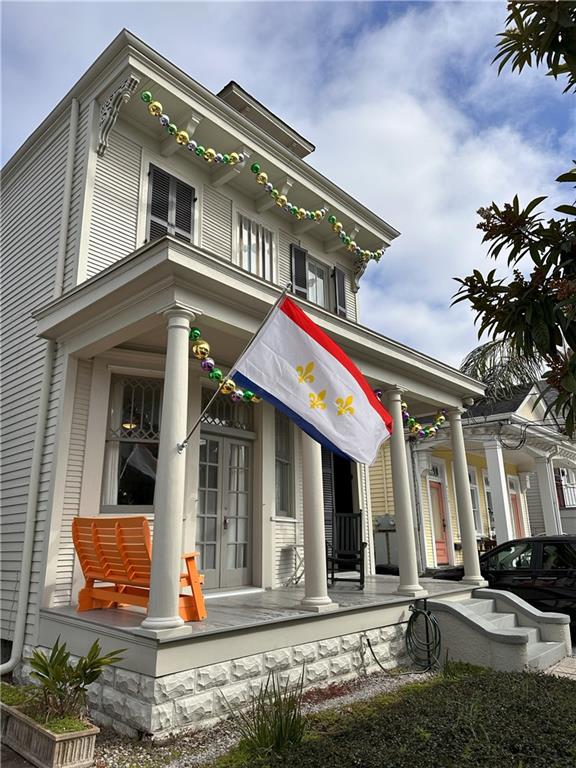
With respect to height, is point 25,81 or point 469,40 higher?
point 25,81

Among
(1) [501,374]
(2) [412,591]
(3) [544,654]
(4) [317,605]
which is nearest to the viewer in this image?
(4) [317,605]

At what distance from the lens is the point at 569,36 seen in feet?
8.65

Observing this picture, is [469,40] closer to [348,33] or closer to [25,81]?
[348,33]

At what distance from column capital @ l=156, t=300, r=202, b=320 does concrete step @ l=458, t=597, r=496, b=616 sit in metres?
5.21

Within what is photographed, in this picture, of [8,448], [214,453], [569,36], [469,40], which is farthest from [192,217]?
[569,36]

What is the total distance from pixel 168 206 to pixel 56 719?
20.6 feet

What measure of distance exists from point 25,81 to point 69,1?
1.86 meters

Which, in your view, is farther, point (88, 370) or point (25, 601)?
point (88, 370)

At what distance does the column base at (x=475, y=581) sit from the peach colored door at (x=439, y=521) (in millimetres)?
6472

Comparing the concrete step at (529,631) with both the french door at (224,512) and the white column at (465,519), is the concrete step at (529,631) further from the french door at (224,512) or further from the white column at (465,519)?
the french door at (224,512)

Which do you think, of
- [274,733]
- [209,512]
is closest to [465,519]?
[209,512]

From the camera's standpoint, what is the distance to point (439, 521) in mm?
14867

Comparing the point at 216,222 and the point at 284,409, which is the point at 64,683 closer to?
the point at 284,409

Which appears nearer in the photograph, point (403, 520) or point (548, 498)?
point (403, 520)
